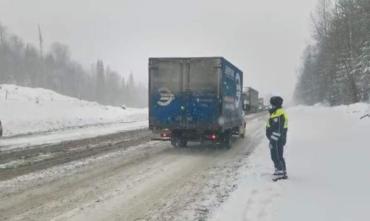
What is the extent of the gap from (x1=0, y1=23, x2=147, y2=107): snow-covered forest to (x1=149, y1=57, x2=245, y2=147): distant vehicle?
8699 cm

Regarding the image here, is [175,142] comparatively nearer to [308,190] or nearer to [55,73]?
[308,190]

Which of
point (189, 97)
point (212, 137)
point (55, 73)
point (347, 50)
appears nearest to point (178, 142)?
point (212, 137)

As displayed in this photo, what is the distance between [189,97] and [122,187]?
25.8ft

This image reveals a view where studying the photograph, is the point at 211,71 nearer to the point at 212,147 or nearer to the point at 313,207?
the point at 212,147

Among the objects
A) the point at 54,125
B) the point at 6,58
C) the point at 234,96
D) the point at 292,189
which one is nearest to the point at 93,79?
the point at 6,58

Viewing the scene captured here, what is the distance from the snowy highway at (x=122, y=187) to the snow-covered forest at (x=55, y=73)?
90573mm

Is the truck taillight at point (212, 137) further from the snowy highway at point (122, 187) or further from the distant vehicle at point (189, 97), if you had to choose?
the snowy highway at point (122, 187)

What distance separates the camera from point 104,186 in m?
10.5

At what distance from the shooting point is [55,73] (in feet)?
465

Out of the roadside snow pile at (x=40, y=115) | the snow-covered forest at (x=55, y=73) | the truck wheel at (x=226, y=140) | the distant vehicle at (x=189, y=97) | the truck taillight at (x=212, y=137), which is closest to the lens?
the distant vehicle at (x=189, y=97)

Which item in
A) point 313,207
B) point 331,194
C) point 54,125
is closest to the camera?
point 313,207

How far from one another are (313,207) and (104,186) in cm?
428

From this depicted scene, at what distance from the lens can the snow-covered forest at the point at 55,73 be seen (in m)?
120

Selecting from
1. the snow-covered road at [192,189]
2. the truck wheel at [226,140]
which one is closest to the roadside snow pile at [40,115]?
the truck wheel at [226,140]
